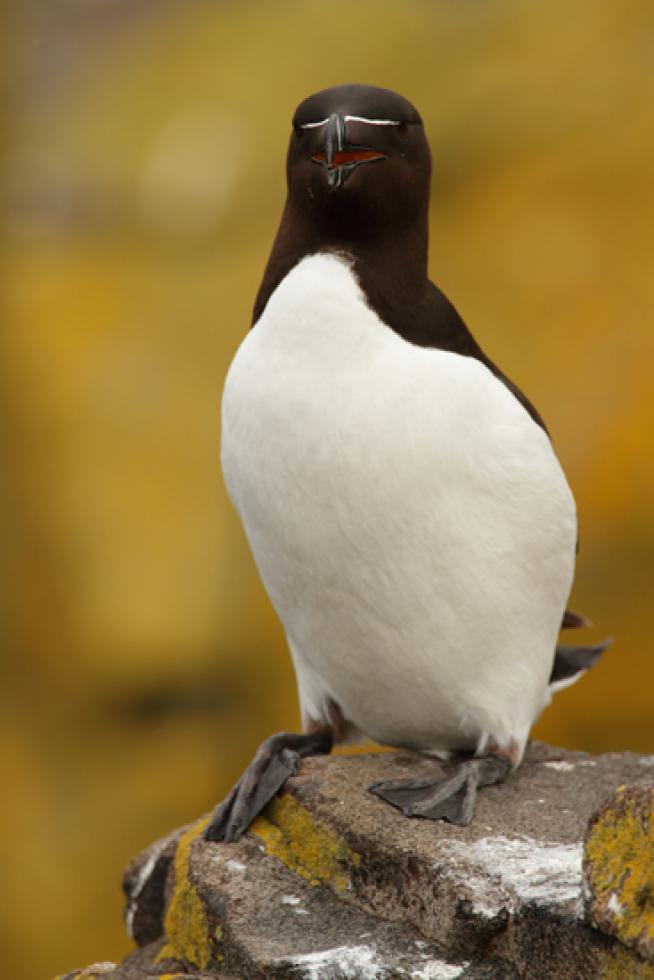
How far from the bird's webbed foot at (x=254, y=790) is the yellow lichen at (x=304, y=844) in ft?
0.11

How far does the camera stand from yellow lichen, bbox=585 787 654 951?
219cm

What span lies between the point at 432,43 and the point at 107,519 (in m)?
3.03

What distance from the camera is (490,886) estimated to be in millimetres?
2633

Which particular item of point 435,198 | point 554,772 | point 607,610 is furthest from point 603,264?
point 554,772

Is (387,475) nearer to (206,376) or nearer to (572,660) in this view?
(572,660)

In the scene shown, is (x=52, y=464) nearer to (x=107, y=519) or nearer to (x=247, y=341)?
(x=107, y=519)

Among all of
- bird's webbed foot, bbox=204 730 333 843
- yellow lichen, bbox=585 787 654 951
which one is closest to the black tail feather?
bird's webbed foot, bbox=204 730 333 843

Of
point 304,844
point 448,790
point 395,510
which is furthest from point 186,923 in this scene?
point 395,510

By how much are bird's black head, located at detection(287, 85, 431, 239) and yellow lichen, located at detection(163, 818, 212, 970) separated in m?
1.43

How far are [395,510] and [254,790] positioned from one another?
77 cm

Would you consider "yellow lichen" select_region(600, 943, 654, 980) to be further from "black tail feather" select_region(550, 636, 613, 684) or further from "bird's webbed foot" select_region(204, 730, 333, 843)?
"black tail feather" select_region(550, 636, 613, 684)

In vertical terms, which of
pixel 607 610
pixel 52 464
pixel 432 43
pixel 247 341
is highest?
pixel 432 43

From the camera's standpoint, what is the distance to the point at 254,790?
3.22 m

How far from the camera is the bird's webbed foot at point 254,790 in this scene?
10.4ft
